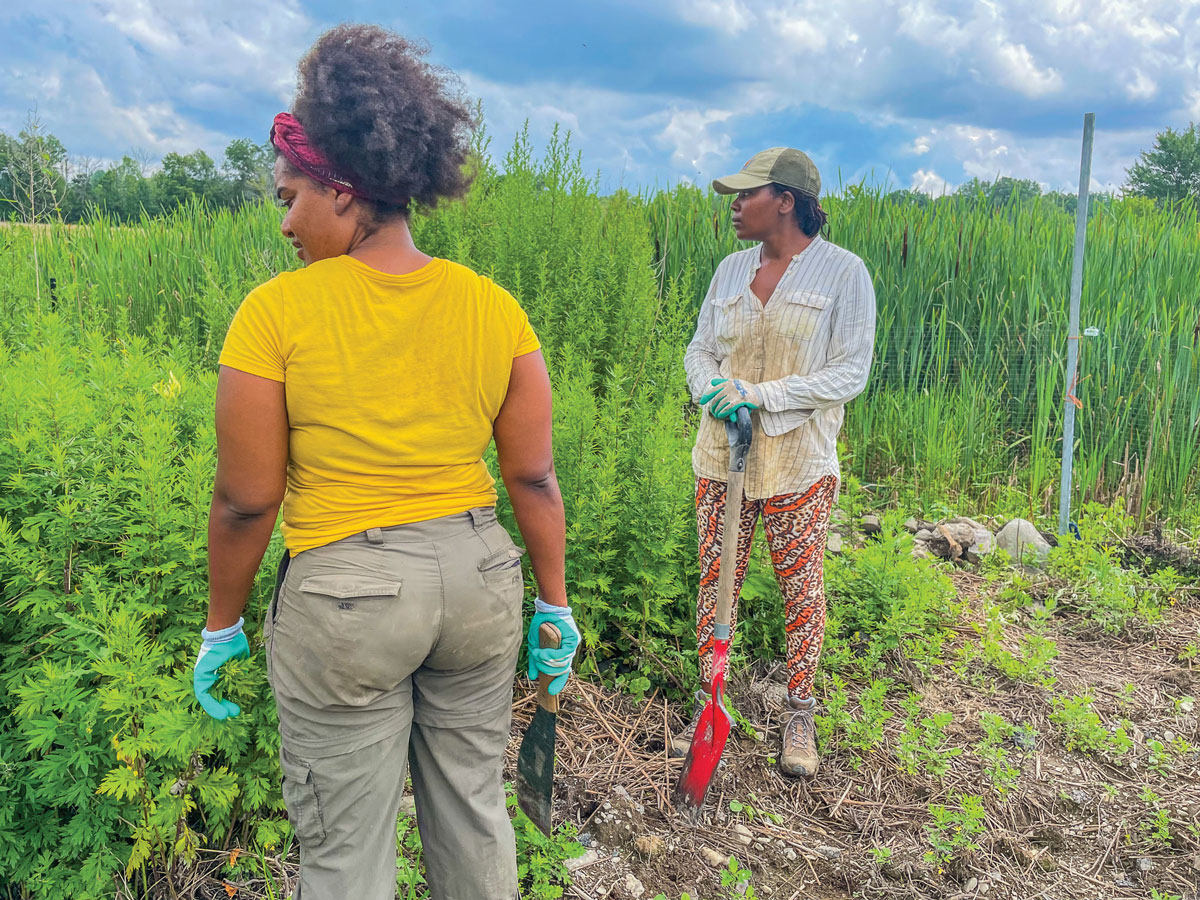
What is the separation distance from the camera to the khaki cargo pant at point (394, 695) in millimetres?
1549

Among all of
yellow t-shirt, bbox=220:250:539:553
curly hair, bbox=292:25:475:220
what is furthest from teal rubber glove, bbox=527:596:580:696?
curly hair, bbox=292:25:475:220

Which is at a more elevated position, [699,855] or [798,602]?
[798,602]

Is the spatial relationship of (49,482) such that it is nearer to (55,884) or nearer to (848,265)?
(55,884)

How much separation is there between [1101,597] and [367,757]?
15.5ft

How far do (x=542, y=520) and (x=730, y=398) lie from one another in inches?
47.3

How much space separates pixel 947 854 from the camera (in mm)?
2861

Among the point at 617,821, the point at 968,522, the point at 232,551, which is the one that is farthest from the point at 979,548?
the point at 232,551

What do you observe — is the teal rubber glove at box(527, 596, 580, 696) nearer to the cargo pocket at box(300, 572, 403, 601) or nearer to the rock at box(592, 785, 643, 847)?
the cargo pocket at box(300, 572, 403, 601)

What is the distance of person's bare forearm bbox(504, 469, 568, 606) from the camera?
1855 mm

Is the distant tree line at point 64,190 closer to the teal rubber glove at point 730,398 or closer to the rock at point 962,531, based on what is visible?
the teal rubber glove at point 730,398

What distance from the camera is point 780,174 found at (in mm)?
2928

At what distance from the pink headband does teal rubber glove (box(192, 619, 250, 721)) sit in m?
0.98

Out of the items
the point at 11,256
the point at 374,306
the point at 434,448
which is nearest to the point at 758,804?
the point at 434,448

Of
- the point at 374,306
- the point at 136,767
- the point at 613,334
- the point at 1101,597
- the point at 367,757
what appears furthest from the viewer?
the point at 613,334
